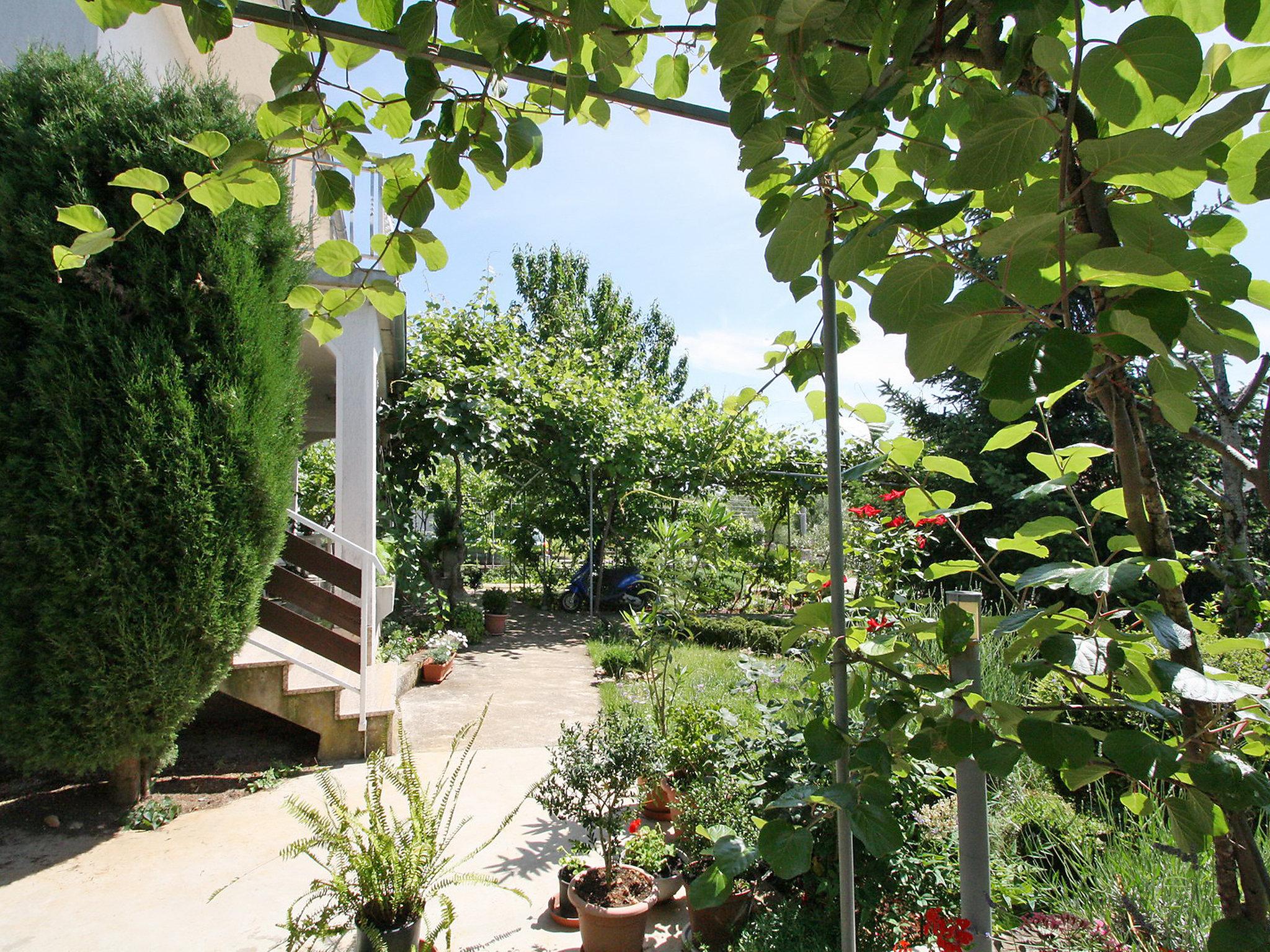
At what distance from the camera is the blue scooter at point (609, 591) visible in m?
11.4

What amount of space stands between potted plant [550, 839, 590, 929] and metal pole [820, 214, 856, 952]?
1.80 meters

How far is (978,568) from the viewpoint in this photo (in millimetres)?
997

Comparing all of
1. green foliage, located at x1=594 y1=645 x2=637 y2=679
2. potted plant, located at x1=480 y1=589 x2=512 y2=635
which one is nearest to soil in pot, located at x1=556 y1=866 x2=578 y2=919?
green foliage, located at x1=594 y1=645 x2=637 y2=679

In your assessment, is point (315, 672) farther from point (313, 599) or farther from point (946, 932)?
point (946, 932)

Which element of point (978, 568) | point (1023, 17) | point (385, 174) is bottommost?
point (978, 568)

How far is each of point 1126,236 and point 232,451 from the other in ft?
11.9

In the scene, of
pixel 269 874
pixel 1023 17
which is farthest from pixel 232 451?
pixel 1023 17

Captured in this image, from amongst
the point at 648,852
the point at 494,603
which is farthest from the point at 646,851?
the point at 494,603

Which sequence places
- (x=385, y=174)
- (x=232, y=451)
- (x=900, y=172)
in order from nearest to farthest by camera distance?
1. (x=900, y=172)
2. (x=385, y=174)
3. (x=232, y=451)

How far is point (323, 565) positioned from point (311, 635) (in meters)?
0.60

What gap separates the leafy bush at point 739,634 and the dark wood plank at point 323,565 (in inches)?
173

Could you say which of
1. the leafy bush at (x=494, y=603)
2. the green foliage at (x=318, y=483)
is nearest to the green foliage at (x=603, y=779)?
the leafy bush at (x=494, y=603)

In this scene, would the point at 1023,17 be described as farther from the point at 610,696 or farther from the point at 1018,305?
the point at 610,696

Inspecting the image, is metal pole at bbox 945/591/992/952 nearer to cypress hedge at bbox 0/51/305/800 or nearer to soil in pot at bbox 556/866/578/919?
soil in pot at bbox 556/866/578/919
